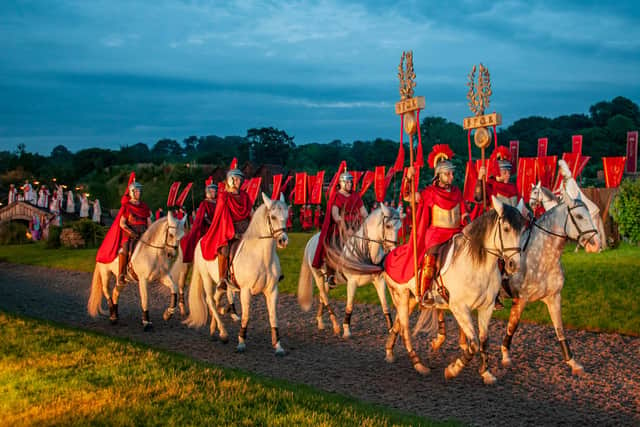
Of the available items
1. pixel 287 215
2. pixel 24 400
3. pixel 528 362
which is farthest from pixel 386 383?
pixel 24 400

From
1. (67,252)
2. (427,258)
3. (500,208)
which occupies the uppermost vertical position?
(500,208)

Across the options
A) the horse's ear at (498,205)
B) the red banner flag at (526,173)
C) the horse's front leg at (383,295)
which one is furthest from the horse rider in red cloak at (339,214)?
the red banner flag at (526,173)

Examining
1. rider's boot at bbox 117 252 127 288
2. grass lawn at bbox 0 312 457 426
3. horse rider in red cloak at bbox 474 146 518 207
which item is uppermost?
horse rider in red cloak at bbox 474 146 518 207

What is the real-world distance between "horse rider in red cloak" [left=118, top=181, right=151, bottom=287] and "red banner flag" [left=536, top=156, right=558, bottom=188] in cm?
1078

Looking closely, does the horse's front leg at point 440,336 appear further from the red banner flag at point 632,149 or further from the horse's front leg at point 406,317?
the red banner flag at point 632,149

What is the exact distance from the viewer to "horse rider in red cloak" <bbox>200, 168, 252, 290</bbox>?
32.7ft

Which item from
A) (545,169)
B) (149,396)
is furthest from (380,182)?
(149,396)

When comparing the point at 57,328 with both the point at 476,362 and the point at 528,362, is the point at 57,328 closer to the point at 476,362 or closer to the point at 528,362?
the point at 476,362

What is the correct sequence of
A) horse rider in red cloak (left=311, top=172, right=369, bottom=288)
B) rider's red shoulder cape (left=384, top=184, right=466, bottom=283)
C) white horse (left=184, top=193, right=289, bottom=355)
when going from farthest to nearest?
horse rider in red cloak (left=311, top=172, right=369, bottom=288), white horse (left=184, top=193, right=289, bottom=355), rider's red shoulder cape (left=384, top=184, right=466, bottom=283)

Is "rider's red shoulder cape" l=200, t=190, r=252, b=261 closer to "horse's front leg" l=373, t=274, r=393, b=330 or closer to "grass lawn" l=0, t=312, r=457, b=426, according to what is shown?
"grass lawn" l=0, t=312, r=457, b=426

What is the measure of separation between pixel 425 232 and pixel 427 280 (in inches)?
26.9

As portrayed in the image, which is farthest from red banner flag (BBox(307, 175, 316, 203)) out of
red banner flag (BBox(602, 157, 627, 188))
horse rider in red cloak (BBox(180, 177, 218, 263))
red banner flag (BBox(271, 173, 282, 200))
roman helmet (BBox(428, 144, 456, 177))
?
roman helmet (BBox(428, 144, 456, 177))

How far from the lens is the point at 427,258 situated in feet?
25.4

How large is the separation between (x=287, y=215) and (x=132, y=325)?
488 centimetres
